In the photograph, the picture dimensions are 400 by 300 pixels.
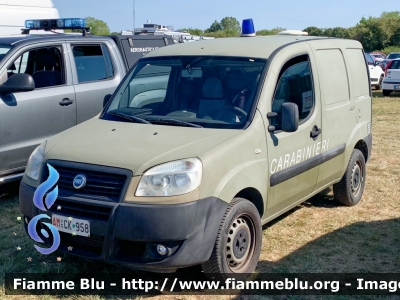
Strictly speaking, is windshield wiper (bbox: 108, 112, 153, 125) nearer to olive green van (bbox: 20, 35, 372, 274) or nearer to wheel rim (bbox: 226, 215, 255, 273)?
olive green van (bbox: 20, 35, 372, 274)

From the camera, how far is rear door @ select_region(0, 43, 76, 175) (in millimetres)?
5922

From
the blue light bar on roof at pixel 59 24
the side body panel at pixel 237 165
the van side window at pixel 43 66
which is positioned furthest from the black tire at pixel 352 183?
the blue light bar on roof at pixel 59 24

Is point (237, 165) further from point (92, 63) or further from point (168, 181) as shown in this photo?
point (92, 63)

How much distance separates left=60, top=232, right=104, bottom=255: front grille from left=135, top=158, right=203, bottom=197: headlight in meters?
0.45

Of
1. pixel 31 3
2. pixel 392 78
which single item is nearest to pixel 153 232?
pixel 31 3

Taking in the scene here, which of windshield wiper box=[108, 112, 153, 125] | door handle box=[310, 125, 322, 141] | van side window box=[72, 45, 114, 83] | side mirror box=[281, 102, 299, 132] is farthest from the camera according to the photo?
van side window box=[72, 45, 114, 83]

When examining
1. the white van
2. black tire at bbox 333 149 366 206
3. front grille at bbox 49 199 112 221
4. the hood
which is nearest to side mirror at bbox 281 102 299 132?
the hood

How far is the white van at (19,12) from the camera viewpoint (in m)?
9.41

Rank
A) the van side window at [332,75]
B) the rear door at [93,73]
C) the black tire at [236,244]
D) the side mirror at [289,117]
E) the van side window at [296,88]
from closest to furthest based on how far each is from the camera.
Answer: the black tire at [236,244], the side mirror at [289,117], the van side window at [296,88], the van side window at [332,75], the rear door at [93,73]

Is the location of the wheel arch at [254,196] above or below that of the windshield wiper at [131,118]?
below

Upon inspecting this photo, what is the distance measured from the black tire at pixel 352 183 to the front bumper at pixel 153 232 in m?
2.54

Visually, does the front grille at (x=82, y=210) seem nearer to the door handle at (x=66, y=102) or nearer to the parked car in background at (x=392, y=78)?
the door handle at (x=66, y=102)

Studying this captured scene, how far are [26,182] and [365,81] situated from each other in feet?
12.8

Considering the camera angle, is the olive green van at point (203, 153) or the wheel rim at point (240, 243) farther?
the wheel rim at point (240, 243)
